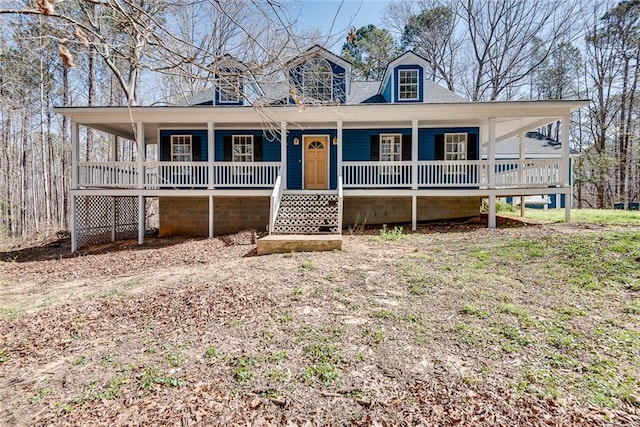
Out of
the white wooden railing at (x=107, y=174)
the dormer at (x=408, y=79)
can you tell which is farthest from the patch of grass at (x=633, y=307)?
the white wooden railing at (x=107, y=174)

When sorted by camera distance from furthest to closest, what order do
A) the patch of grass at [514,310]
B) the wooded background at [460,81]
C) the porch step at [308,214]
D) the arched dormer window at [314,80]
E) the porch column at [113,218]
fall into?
the wooded background at [460,81] → the porch column at [113,218] → the porch step at [308,214] → the arched dormer window at [314,80] → the patch of grass at [514,310]

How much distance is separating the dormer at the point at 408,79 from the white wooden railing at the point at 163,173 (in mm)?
5516

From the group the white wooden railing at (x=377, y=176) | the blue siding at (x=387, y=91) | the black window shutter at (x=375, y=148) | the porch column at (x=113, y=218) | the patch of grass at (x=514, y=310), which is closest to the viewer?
the patch of grass at (x=514, y=310)

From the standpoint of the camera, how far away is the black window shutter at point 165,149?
13281 millimetres

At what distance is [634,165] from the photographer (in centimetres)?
2256

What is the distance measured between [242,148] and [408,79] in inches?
268

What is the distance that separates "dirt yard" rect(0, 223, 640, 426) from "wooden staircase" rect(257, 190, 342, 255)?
1072 millimetres

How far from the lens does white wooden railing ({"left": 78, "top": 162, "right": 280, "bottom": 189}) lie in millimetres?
10969

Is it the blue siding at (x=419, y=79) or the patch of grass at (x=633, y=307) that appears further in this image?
the blue siding at (x=419, y=79)

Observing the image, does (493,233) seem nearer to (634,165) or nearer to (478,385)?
(478,385)

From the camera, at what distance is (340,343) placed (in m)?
3.65

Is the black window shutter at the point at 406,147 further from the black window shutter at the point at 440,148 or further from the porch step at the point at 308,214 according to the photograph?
the porch step at the point at 308,214

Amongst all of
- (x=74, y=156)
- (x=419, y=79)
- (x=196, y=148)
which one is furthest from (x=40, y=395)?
(x=419, y=79)

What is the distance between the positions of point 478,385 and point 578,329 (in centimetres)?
180
